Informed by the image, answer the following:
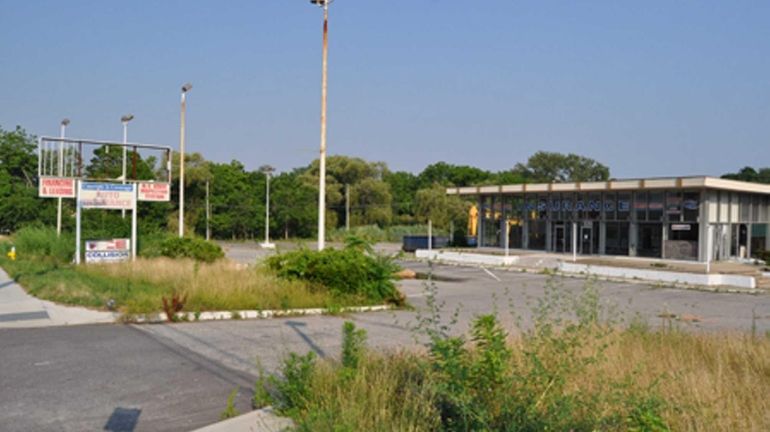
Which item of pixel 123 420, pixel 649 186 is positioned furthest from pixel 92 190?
pixel 649 186

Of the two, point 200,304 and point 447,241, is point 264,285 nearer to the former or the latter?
point 200,304

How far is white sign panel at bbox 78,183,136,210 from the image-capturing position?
87.1ft

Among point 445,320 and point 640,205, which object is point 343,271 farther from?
point 640,205

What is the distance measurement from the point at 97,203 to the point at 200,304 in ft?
42.3

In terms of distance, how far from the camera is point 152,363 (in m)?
10.5

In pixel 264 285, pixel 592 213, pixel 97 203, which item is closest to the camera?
pixel 264 285

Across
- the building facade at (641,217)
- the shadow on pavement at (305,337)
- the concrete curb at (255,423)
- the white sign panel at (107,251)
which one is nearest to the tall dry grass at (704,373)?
the concrete curb at (255,423)

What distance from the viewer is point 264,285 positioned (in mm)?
18125

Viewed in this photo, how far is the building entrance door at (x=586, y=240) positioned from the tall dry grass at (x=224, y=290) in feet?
98.0

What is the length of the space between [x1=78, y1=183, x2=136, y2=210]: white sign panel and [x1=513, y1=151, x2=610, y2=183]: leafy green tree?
9275cm

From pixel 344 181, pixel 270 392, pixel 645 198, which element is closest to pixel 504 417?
pixel 270 392

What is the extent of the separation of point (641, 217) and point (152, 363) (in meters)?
36.9

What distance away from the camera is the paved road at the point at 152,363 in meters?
7.66

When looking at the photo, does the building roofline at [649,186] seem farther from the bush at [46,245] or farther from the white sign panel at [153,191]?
the bush at [46,245]
